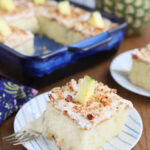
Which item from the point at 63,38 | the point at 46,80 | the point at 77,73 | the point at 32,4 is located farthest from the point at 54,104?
the point at 32,4

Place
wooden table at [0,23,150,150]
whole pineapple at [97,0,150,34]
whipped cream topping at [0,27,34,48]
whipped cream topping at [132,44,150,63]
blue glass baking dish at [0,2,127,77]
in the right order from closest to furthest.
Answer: wooden table at [0,23,150,150] < blue glass baking dish at [0,2,127,77] < whipped cream topping at [132,44,150,63] < whipped cream topping at [0,27,34,48] < whole pineapple at [97,0,150,34]

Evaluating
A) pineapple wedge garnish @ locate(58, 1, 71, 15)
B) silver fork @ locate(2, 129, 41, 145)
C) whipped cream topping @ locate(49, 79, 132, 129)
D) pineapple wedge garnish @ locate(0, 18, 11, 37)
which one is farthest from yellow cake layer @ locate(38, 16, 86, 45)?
silver fork @ locate(2, 129, 41, 145)

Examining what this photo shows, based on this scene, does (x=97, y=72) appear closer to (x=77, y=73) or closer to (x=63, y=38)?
(x=77, y=73)

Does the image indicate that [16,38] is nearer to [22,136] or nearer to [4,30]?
[4,30]

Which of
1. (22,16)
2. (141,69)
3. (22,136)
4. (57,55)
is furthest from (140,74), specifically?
(22,16)

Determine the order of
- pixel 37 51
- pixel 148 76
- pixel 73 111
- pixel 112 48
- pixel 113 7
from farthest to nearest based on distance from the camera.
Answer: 1. pixel 113 7
2. pixel 37 51
3. pixel 112 48
4. pixel 148 76
5. pixel 73 111

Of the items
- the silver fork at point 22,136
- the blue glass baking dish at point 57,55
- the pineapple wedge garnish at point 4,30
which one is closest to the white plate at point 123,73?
the blue glass baking dish at point 57,55

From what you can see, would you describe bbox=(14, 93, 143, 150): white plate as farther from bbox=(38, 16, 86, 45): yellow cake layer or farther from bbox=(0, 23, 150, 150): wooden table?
bbox=(38, 16, 86, 45): yellow cake layer

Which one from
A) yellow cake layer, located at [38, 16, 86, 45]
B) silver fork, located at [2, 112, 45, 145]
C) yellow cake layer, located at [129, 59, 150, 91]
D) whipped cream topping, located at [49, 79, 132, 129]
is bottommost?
yellow cake layer, located at [38, 16, 86, 45]
